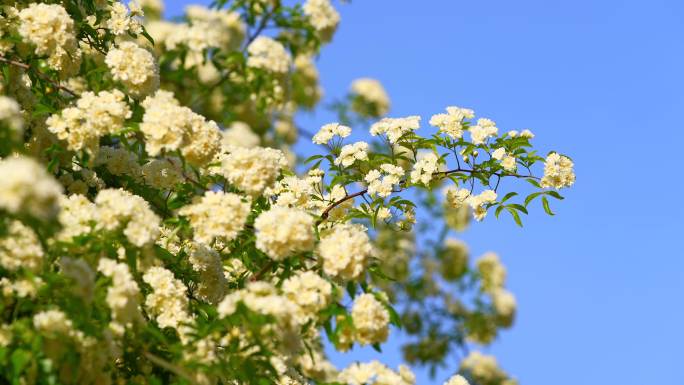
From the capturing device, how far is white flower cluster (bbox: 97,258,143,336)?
11.7ft

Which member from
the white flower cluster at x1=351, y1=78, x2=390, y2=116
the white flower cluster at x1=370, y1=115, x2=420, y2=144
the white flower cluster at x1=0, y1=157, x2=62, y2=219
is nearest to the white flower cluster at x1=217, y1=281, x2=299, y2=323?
the white flower cluster at x1=0, y1=157, x2=62, y2=219

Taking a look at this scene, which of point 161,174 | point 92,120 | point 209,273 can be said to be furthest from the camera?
point 161,174

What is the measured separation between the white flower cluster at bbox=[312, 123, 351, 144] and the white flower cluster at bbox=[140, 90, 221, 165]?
1.50 metres

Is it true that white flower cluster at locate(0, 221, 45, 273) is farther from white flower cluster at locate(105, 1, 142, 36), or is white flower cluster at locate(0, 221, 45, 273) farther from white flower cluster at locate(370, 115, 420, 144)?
white flower cluster at locate(370, 115, 420, 144)

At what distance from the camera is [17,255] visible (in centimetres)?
349

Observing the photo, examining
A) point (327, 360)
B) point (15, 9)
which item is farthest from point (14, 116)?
point (327, 360)

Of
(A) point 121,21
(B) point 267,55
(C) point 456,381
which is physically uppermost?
(A) point 121,21

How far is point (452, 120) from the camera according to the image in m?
5.64

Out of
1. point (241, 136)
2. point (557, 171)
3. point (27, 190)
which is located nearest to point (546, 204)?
point (557, 171)

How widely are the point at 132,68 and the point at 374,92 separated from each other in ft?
27.9

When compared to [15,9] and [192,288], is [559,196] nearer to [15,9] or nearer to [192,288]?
[192,288]

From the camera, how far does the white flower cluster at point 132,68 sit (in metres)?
4.54

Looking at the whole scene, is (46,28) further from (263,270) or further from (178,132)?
(263,270)

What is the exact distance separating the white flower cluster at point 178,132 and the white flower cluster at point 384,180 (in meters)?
1.37
